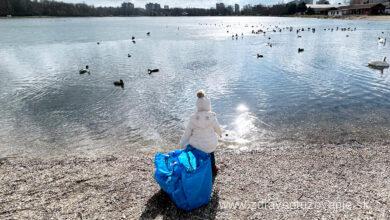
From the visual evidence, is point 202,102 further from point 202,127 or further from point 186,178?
point 186,178

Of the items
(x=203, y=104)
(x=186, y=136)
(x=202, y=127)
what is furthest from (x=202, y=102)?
(x=186, y=136)

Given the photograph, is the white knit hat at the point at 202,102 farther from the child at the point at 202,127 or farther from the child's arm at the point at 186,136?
the child's arm at the point at 186,136

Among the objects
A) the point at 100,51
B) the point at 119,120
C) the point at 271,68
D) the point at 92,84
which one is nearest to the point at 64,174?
the point at 119,120

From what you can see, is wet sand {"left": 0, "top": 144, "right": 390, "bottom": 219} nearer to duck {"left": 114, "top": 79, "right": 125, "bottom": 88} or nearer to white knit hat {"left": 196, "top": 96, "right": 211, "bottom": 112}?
white knit hat {"left": 196, "top": 96, "right": 211, "bottom": 112}

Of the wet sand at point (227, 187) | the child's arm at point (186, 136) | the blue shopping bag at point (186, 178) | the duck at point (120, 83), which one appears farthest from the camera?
the duck at point (120, 83)

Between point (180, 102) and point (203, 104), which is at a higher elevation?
point (203, 104)

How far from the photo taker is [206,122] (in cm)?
876

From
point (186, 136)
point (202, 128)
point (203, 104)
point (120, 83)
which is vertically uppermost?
point (203, 104)

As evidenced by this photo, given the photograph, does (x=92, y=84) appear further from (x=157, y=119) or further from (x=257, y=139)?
(x=257, y=139)

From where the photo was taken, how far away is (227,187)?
938cm

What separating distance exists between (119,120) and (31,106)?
7071mm

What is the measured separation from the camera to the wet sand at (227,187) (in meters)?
8.23

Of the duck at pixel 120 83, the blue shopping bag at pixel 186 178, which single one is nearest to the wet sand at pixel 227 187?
the blue shopping bag at pixel 186 178

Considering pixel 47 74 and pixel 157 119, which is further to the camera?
pixel 47 74
